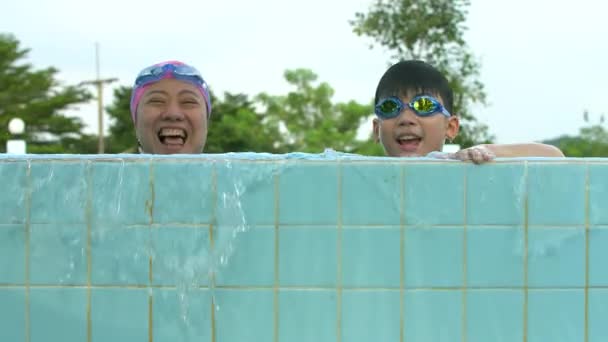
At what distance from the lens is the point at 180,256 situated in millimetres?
3344

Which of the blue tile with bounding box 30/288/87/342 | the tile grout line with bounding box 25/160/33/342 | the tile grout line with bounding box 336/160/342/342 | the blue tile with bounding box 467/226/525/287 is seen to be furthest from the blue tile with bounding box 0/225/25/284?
the blue tile with bounding box 467/226/525/287

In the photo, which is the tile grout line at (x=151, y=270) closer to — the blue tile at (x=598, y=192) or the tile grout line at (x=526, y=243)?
the tile grout line at (x=526, y=243)

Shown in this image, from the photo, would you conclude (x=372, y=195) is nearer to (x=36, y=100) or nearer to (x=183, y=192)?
(x=183, y=192)

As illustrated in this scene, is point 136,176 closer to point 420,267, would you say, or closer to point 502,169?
point 420,267

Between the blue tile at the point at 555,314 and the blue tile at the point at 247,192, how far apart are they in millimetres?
1137

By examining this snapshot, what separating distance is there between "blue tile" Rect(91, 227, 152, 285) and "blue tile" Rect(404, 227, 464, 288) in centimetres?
107

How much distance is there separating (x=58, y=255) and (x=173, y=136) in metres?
0.90

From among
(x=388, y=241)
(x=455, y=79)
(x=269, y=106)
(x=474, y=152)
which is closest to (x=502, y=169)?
(x=474, y=152)

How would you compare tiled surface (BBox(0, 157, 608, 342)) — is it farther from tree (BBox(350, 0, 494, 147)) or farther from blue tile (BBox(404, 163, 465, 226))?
tree (BBox(350, 0, 494, 147))

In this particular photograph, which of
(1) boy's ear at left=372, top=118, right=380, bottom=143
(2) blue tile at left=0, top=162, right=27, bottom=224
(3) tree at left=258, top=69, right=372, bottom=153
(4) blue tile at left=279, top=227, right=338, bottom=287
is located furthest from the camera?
(3) tree at left=258, top=69, right=372, bottom=153

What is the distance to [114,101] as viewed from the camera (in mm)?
45688

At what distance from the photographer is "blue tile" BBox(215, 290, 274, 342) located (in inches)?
131

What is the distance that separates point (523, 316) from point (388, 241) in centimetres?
64

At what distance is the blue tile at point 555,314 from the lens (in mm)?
3359
